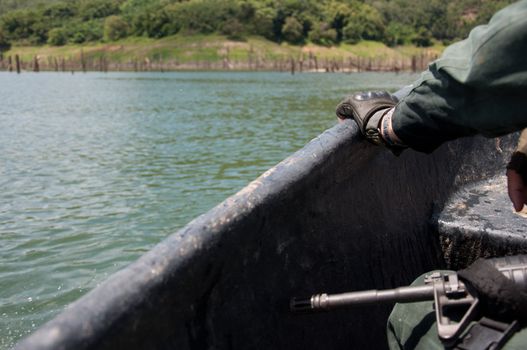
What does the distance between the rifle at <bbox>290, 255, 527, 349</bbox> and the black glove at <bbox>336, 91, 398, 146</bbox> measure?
0.70 metres

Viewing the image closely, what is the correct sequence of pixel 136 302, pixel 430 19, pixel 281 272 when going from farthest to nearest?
pixel 430 19 → pixel 281 272 → pixel 136 302

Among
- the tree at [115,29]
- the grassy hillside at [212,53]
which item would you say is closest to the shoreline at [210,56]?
the grassy hillside at [212,53]

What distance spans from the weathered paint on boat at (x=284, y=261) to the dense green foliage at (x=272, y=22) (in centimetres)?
13290

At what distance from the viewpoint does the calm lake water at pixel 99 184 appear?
6247 mm

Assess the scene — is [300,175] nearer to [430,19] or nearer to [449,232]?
[449,232]

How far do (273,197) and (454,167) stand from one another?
180 centimetres

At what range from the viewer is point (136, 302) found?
4.30ft

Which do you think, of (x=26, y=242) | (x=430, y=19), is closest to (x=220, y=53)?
(x=430, y=19)

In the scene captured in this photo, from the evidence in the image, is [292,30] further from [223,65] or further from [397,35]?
[397,35]

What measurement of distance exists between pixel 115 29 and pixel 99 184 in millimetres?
134352

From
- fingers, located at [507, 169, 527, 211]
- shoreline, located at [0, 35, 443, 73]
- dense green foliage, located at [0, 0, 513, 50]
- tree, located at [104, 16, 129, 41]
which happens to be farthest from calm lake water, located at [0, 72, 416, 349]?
tree, located at [104, 16, 129, 41]

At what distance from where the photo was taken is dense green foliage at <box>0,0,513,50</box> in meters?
135

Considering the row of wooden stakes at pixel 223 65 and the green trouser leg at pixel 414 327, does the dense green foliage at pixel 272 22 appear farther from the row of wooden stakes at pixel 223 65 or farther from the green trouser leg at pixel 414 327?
the green trouser leg at pixel 414 327

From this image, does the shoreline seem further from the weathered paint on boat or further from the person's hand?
the person's hand
